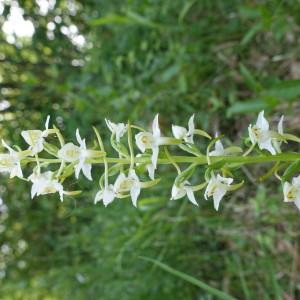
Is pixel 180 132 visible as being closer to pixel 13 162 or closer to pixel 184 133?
pixel 184 133

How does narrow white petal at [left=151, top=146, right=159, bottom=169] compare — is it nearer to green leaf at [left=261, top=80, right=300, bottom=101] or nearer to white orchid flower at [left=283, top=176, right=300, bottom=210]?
A: white orchid flower at [left=283, top=176, right=300, bottom=210]

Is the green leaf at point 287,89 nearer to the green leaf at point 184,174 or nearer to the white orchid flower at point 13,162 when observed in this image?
the green leaf at point 184,174

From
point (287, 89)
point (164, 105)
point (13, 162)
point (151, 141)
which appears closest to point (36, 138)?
point (13, 162)

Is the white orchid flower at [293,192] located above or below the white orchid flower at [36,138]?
below

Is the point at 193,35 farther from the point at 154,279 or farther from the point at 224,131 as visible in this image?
the point at 154,279

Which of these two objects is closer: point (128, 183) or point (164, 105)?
point (128, 183)

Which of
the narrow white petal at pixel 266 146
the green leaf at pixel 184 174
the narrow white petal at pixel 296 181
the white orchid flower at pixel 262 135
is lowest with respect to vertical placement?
the narrow white petal at pixel 296 181

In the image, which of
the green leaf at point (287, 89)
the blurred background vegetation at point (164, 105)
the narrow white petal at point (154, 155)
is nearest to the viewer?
the narrow white petal at point (154, 155)

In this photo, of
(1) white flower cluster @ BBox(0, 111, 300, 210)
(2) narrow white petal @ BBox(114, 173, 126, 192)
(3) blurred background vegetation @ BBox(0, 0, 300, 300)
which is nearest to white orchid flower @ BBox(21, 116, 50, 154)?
(1) white flower cluster @ BBox(0, 111, 300, 210)

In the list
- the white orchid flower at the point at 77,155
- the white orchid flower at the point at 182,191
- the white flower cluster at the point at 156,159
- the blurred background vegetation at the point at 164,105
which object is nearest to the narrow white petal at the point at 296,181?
the white flower cluster at the point at 156,159

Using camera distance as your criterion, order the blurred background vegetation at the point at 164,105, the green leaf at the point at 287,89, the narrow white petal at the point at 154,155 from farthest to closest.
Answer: the blurred background vegetation at the point at 164,105 → the green leaf at the point at 287,89 → the narrow white petal at the point at 154,155
